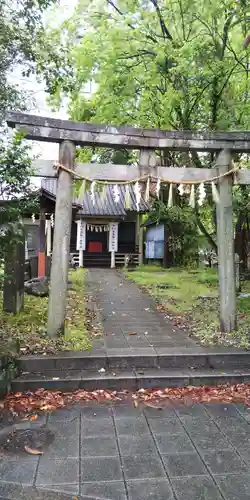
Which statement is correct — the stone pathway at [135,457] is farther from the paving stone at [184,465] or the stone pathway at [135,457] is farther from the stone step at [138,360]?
the stone step at [138,360]

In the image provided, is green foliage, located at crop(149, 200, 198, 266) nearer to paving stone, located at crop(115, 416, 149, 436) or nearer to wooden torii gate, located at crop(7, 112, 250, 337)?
wooden torii gate, located at crop(7, 112, 250, 337)

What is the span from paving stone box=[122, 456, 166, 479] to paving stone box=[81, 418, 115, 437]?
51 cm

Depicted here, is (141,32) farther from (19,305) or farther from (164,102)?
(19,305)

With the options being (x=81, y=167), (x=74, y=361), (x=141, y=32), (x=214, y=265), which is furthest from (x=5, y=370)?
(x=214, y=265)

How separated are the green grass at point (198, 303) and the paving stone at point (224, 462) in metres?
2.63

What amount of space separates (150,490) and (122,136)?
485 cm

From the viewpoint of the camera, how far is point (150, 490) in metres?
2.78

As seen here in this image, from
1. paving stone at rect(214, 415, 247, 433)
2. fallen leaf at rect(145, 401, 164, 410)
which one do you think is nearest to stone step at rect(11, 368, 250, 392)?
fallen leaf at rect(145, 401, 164, 410)

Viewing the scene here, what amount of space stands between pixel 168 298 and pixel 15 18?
25.3ft

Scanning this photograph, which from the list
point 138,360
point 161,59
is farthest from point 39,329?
point 161,59

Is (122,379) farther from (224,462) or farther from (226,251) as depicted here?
(226,251)

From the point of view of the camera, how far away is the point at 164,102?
9.23m

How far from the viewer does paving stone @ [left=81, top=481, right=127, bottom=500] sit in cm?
271

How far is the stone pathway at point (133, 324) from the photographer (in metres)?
5.96
